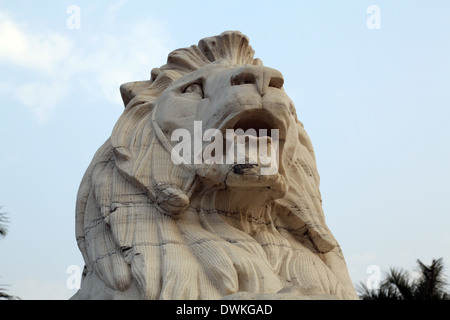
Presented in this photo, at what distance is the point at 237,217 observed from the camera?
5.07 m

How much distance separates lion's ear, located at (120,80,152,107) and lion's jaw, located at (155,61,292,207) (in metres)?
0.63

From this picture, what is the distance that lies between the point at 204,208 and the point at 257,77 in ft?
3.14

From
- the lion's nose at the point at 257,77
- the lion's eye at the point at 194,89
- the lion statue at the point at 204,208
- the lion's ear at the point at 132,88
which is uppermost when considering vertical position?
the lion's ear at the point at 132,88

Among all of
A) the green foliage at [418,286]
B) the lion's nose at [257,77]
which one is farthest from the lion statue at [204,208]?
the green foliage at [418,286]

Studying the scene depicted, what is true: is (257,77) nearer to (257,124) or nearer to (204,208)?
(257,124)

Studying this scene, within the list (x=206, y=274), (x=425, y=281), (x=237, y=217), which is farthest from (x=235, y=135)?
(x=425, y=281)

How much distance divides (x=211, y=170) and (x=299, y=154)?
102cm

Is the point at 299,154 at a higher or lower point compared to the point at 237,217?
higher

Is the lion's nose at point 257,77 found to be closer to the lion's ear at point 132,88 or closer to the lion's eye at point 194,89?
the lion's eye at point 194,89

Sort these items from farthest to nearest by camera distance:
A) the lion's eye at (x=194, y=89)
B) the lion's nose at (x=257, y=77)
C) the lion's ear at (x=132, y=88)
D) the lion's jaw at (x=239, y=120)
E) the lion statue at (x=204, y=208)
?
the lion's ear at (x=132, y=88) < the lion's eye at (x=194, y=89) < the lion's nose at (x=257, y=77) < the lion's jaw at (x=239, y=120) < the lion statue at (x=204, y=208)

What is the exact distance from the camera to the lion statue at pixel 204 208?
4.52 m

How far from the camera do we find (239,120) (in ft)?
15.9

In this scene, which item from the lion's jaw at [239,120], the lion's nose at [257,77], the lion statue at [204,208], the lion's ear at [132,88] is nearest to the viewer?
the lion statue at [204,208]

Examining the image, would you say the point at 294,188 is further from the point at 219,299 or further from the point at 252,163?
the point at 219,299
